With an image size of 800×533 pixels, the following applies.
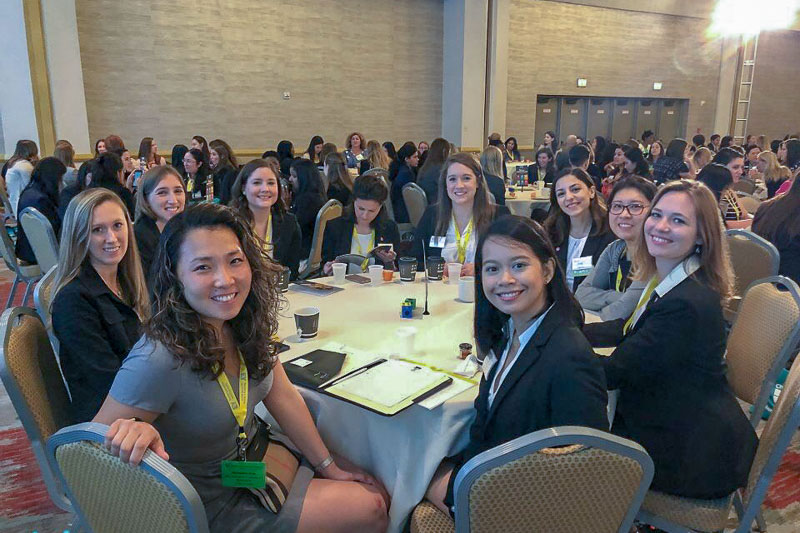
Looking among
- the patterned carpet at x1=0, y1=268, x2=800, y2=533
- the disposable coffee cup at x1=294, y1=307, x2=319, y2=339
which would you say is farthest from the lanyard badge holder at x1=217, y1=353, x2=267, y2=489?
the patterned carpet at x1=0, y1=268, x2=800, y2=533

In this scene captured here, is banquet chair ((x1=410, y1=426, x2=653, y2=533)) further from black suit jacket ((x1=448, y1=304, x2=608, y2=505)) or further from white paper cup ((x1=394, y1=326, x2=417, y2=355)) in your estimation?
white paper cup ((x1=394, y1=326, x2=417, y2=355))

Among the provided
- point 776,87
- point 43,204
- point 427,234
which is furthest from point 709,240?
point 776,87

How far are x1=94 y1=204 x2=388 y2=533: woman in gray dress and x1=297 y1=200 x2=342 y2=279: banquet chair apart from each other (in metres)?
2.86

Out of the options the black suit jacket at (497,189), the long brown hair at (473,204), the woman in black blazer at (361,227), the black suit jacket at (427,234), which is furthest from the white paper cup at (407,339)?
the black suit jacket at (497,189)

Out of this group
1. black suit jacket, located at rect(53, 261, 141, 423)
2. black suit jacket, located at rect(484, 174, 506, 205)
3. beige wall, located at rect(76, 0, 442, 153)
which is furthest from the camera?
beige wall, located at rect(76, 0, 442, 153)

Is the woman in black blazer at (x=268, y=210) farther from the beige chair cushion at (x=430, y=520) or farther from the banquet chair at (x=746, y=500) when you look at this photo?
the banquet chair at (x=746, y=500)

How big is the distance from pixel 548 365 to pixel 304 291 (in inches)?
67.0

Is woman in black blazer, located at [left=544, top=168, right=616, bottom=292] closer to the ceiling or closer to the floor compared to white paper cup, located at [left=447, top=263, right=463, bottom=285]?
closer to the ceiling

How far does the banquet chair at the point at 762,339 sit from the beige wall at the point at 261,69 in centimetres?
955

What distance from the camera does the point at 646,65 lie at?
48.8 ft

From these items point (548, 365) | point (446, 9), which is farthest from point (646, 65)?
point (548, 365)

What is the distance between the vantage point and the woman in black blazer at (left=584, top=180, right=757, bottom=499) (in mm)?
1770

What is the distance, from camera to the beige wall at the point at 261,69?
937cm

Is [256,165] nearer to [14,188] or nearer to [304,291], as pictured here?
[304,291]
